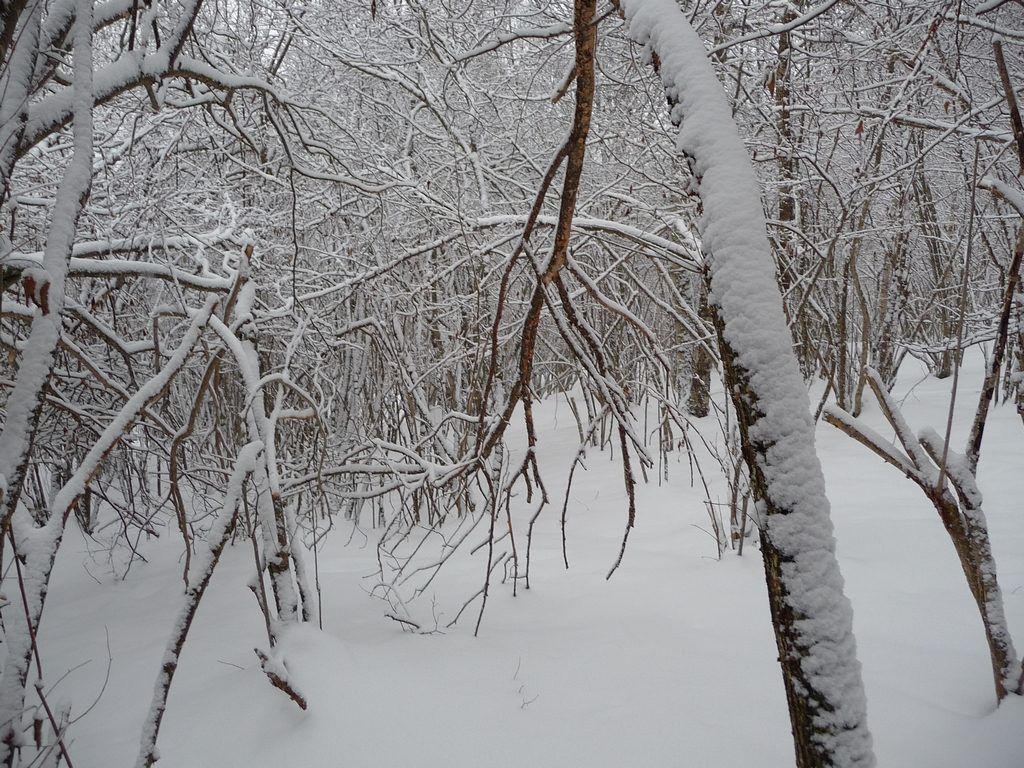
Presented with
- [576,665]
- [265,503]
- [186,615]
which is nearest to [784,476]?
[186,615]

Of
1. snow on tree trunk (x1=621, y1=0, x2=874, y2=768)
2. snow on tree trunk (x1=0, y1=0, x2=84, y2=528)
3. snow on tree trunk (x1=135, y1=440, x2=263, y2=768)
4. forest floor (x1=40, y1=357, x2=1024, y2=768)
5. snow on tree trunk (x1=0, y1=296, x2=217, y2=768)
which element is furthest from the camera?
forest floor (x1=40, y1=357, x2=1024, y2=768)

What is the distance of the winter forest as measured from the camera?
1.12 metres

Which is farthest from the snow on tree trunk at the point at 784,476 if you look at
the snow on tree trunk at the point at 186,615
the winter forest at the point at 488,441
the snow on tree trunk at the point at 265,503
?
the snow on tree trunk at the point at 265,503

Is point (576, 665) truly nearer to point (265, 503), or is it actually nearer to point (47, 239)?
point (265, 503)

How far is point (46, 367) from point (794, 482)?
1.38 m

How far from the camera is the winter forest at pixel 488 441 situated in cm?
112

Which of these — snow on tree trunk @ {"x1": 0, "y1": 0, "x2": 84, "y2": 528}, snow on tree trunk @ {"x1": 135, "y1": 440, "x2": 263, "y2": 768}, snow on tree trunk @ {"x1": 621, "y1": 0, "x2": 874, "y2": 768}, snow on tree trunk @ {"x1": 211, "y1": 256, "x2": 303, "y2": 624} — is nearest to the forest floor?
snow on tree trunk @ {"x1": 211, "y1": 256, "x2": 303, "y2": 624}

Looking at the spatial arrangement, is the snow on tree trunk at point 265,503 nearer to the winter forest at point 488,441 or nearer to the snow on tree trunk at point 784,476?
the winter forest at point 488,441

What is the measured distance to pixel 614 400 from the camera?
4.28 feet

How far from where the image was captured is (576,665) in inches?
98.7

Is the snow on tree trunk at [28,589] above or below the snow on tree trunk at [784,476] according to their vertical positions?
below

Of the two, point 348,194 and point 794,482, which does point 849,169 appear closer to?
point 348,194

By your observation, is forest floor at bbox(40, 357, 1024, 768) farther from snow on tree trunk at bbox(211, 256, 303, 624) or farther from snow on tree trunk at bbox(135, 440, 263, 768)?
snow on tree trunk at bbox(135, 440, 263, 768)

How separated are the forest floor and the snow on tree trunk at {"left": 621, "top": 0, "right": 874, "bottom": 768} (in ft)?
4.14
